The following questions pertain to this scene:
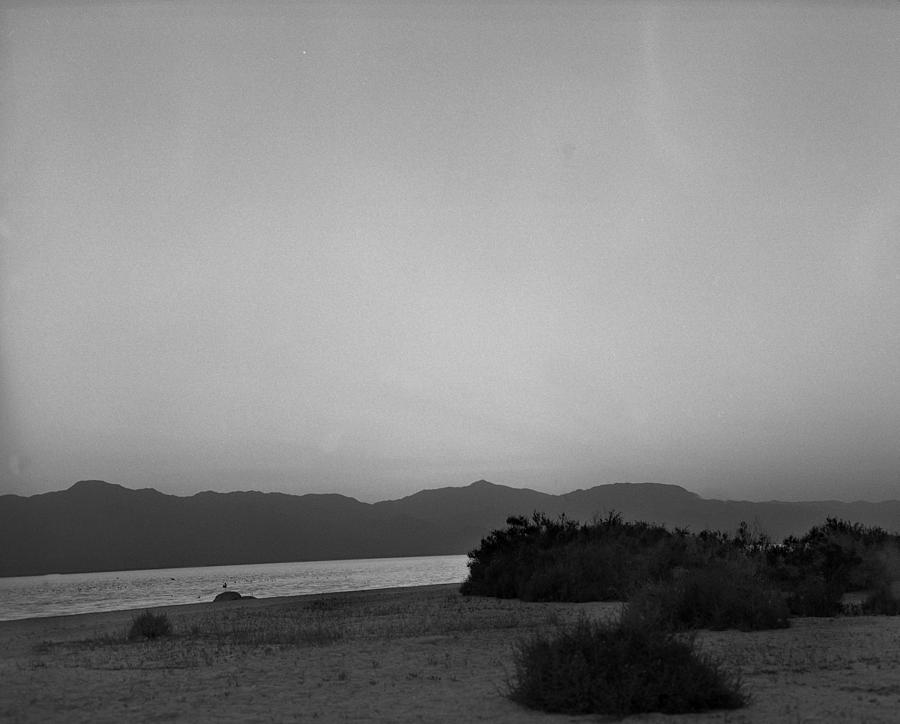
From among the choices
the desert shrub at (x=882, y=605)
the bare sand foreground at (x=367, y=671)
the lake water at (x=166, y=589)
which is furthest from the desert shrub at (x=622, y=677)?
the lake water at (x=166, y=589)

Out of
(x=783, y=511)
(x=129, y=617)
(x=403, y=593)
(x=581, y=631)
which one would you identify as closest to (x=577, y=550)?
(x=403, y=593)

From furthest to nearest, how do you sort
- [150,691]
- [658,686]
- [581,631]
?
[150,691]
[581,631]
[658,686]

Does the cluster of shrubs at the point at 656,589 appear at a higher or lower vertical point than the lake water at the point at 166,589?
higher

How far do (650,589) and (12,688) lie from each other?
40.0 feet

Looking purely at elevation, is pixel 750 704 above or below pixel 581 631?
below

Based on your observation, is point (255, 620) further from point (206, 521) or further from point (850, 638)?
point (206, 521)

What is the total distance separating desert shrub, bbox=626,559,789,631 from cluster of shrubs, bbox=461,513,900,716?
0.08 ft

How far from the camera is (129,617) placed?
2845 centimetres

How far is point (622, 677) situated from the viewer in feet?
32.3

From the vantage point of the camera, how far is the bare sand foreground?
10008 millimetres

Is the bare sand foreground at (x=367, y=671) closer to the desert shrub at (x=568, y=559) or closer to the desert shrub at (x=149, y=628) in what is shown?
the desert shrub at (x=149, y=628)

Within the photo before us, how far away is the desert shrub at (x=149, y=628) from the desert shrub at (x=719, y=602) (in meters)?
10.9

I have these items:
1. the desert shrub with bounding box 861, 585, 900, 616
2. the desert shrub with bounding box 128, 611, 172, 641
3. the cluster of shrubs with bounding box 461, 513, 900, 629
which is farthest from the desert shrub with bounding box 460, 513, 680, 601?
the desert shrub with bounding box 128, 611, 172, 641

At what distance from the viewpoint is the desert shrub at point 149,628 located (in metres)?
19.6
